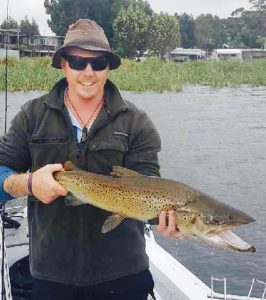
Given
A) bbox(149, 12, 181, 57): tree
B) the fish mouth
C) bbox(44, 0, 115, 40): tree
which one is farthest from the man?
bbox(149, 12, 181, 57): tree

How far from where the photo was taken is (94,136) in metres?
2.61

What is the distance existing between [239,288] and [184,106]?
678 inches

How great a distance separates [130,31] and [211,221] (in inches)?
2939

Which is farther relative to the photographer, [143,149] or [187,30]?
[187,30]

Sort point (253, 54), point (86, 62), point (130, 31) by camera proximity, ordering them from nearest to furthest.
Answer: point (86, 62), point (130, 31), point (253, 54)

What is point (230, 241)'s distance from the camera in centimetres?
236

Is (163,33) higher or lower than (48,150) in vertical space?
higher

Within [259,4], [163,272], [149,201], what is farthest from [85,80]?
[259,4]

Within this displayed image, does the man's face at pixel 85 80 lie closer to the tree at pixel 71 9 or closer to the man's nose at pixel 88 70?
the man's nose at pixel 88 70

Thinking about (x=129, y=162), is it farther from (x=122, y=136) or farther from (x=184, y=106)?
(x=184, y=106)

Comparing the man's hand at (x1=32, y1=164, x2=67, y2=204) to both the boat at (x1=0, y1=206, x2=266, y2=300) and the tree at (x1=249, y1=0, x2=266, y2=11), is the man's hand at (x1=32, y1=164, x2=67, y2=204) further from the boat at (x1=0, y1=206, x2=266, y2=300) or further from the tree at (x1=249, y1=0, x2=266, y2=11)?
the tree at (x1=249, y1=0, x2=266, y2=11)

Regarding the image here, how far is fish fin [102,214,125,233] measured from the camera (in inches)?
99.9

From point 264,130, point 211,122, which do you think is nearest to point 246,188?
point 264,130

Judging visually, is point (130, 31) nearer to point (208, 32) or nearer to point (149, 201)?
point (208, 32)
